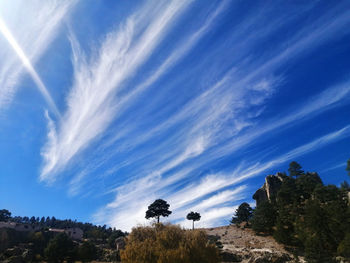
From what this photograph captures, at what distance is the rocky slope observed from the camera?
1427 inches

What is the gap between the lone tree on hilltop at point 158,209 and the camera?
230ft

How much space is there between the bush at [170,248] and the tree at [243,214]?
62506 mm

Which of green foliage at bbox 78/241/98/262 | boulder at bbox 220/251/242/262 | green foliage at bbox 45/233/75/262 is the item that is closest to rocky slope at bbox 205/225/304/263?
boulder at bbox 220/251/242/262

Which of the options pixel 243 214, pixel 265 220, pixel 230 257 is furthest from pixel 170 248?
pixel 243 214

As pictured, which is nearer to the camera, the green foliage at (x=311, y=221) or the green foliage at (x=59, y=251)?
the green foliage at (x=311, y=221)

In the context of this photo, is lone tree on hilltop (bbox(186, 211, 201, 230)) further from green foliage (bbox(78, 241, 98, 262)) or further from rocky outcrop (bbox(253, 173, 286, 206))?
green foliage (bbox(78, 241, 98, 262))

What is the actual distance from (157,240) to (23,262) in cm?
4558

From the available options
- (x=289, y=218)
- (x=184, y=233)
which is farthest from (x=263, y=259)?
(x=184, y=233)

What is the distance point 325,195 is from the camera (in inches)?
2078

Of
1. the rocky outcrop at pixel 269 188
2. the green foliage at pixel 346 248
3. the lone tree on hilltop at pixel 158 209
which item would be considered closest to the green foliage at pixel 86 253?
the lone tree on hilltop at pixel 158 209

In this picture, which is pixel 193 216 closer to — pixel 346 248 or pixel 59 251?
pixel 59 251

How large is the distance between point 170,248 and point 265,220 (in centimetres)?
4334

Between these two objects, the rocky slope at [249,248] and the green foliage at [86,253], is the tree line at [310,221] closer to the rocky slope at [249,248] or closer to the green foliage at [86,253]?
the rocky slope at [249,248]

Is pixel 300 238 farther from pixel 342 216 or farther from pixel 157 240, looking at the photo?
pixel 157 240
